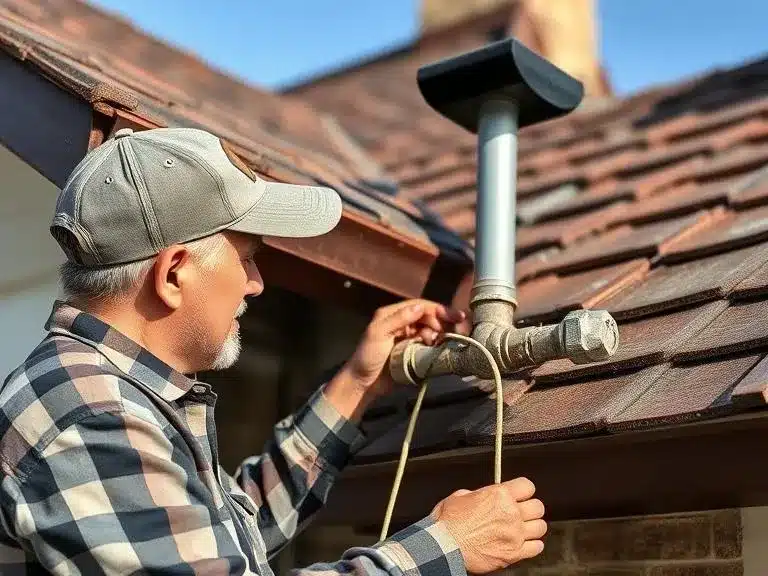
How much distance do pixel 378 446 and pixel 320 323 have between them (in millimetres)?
861

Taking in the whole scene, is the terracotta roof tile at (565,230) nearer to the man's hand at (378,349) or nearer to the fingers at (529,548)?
the man's hand at (378,349)

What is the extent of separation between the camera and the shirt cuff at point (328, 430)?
2344 mm

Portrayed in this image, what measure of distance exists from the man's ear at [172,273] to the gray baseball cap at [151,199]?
0.02 meters

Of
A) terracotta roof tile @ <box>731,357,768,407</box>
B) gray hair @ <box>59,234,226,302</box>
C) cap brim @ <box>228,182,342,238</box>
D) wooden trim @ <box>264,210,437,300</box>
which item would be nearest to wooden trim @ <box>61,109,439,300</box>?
wooden trim @ <box>264,210,437,300</box>

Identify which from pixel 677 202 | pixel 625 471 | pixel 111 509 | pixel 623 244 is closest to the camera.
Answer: pixel 111 509

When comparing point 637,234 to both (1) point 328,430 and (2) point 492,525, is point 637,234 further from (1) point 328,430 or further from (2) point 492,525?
(2) point 492,525

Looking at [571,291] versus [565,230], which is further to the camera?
[565,230]

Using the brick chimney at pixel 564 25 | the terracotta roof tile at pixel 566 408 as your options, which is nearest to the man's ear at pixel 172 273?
the terracotta roof tile at pixel 566 408

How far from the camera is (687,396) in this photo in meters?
1.88

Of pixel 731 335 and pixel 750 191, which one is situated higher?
pixel 750 191

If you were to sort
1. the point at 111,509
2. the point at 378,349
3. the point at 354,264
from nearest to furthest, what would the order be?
the point at 111,509 → the point at 378,349 → the point at 354,264

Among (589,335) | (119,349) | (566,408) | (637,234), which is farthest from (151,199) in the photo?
(637,234)

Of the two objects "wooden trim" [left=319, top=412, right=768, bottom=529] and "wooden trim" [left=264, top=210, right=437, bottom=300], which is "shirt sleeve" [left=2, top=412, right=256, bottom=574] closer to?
"wooden trim" [left=319, top=412, right=768, bottom=529]

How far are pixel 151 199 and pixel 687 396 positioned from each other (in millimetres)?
996
